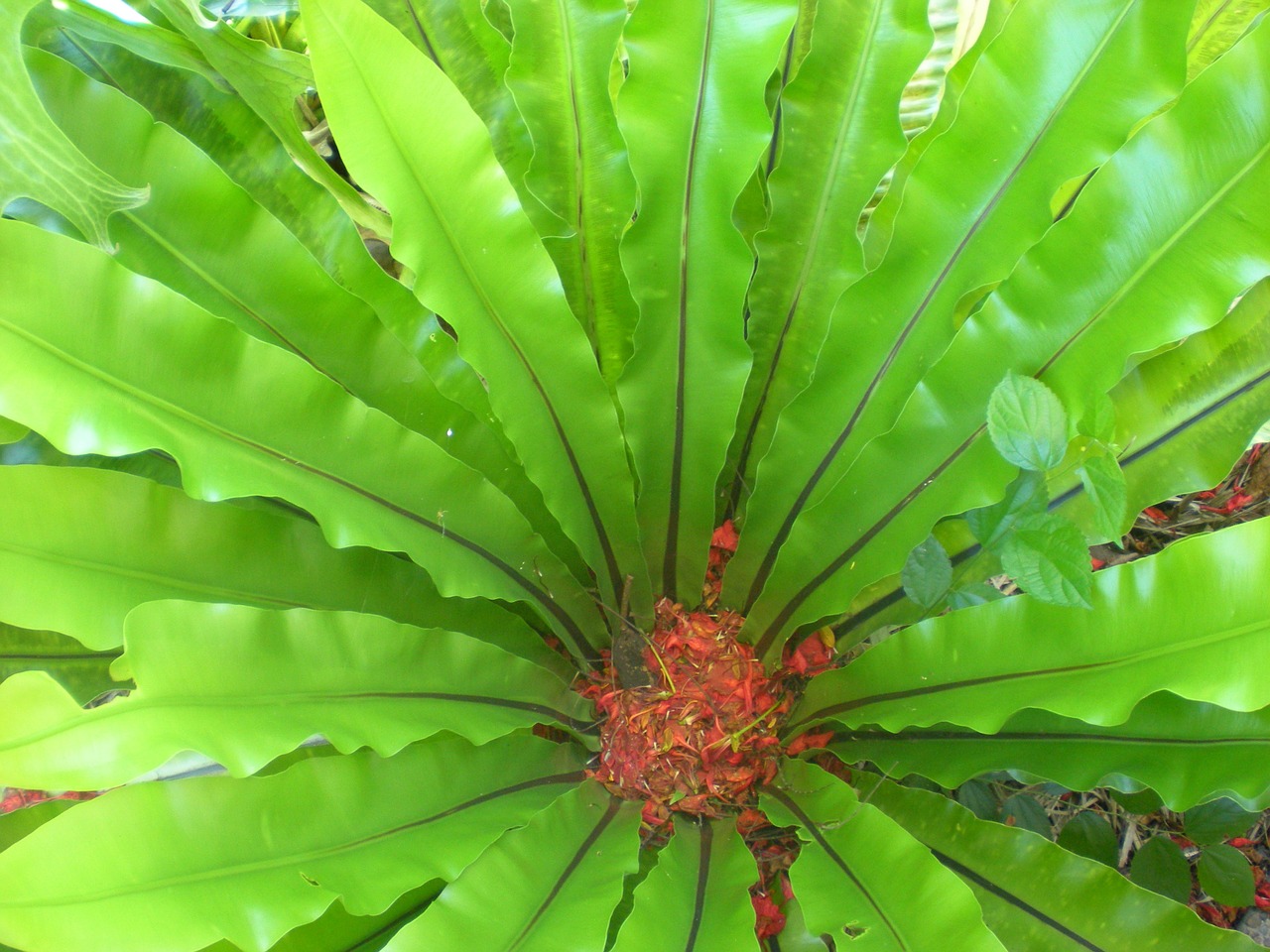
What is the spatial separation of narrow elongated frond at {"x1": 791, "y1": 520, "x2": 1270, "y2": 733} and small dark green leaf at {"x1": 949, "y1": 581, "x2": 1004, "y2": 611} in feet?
0.17

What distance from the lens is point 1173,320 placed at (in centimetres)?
67

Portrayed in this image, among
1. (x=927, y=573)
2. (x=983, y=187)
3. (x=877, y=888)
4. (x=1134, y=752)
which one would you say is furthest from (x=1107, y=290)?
(x=877, y=888)

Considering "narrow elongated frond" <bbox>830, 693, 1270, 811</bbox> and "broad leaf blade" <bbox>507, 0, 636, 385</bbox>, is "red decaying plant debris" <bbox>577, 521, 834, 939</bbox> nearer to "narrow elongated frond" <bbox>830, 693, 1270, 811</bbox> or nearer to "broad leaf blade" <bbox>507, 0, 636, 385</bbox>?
"narrow elongated frond" <bbox>830, 693, 1270, 811</bbox>

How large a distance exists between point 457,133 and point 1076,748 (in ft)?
2.29

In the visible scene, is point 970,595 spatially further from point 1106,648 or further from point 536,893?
point 536,893

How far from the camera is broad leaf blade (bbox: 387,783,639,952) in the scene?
2.03ft

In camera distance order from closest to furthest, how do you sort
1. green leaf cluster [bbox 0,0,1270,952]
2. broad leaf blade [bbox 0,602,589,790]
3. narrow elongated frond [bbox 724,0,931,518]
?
1. broad leaf blade [bbox 0,602,589,790]
2. green leaf cluster [bbox 0,0,1270,952]
3. narrow elongated frond [bbox 724,0,931,518]

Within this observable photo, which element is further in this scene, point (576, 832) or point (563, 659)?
point (563, 659)

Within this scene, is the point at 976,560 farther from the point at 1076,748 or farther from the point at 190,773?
the point at 190,773

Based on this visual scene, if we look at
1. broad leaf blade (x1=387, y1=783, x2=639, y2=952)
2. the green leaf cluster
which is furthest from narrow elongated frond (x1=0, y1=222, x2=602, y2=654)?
broad leaf blade (x1=387, y1=783, x2=639, y2=952)

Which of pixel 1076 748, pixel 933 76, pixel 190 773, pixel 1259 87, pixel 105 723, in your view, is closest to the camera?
pixel 105 723

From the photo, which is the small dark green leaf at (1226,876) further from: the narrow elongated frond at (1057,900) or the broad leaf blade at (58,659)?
the broad leaf blade at (58,659)

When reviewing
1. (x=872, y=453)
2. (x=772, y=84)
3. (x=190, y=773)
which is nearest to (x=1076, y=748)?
(x=872, y=453)

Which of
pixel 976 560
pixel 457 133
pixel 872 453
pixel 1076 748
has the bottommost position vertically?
pixel 1076 748
